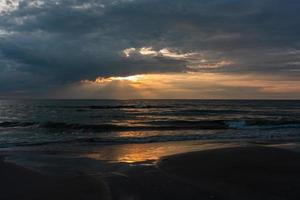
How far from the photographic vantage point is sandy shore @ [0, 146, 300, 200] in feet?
25.5

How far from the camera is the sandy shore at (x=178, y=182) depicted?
7.76 m

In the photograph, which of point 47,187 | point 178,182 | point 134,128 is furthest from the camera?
point 134,128

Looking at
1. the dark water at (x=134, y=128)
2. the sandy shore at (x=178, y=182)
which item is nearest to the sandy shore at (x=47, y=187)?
the sandy shore at (x=178, y=182)

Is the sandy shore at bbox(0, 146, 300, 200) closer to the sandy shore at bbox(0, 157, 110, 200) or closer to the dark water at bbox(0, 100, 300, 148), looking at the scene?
the sandy shore at bbox(0, 157, 110, 200)

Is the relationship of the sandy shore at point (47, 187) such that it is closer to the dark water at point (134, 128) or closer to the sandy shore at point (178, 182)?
the sandy shore at point (178, 182)

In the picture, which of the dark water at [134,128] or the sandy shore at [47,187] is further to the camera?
the dark water at [134,128]

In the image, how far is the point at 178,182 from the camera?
8953mm

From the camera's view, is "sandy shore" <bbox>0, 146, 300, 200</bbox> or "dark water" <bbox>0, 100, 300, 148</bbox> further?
"dark water" <bbox>0, 100, 300, 148</bbox>

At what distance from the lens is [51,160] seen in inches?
509

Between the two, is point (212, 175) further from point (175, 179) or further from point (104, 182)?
point (104, 182)

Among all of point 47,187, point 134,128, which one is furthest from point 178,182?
point 134,128

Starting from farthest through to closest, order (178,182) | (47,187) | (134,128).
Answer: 1. (134,128)
2. (178,182)
3. (47,187)

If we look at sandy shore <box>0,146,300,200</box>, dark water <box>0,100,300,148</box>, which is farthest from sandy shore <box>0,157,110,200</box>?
dark water <box>0,100,300,148</box>

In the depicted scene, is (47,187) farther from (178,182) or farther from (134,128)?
(134,128)
